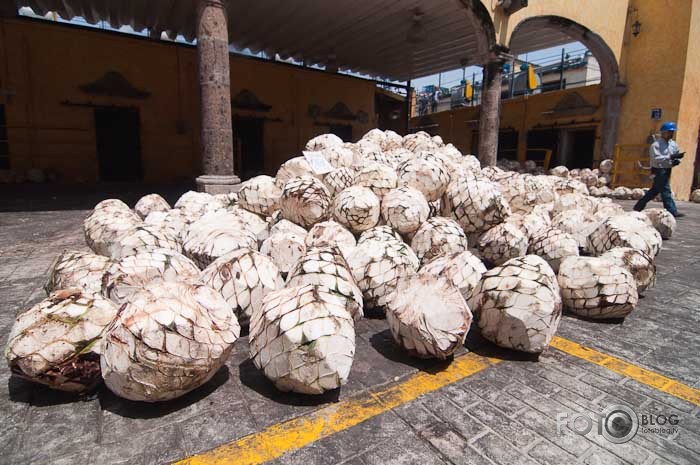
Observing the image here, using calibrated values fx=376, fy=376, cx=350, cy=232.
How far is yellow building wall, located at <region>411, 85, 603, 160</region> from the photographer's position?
14594mm

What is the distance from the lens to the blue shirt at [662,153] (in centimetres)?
739

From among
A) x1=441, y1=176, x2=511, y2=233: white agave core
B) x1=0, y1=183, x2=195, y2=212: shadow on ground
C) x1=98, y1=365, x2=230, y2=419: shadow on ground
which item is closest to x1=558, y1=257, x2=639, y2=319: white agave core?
x1=441, y1=176, x2=511, y2=233: white agave core

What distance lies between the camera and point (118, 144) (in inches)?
497

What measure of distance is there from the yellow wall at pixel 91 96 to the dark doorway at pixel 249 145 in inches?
10.0

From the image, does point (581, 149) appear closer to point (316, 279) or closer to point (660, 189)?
point (660, 189)

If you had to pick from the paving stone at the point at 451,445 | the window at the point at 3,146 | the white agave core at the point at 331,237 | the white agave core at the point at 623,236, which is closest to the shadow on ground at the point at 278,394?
the paving stone at the point at 451,445

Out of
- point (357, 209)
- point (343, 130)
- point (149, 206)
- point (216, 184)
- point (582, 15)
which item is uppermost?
point (582, 15)

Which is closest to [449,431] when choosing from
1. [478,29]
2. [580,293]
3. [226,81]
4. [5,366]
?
[580,293]

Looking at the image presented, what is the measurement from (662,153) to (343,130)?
39.4 feet

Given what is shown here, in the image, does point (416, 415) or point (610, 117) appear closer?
point (416, 415)

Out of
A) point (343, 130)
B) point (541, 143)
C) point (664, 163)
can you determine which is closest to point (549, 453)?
point (664, 163)

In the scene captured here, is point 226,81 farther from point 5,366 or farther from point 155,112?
point 155,112

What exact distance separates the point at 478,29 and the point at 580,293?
9.15 metres

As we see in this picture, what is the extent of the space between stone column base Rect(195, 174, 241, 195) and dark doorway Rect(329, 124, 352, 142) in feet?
35.8
